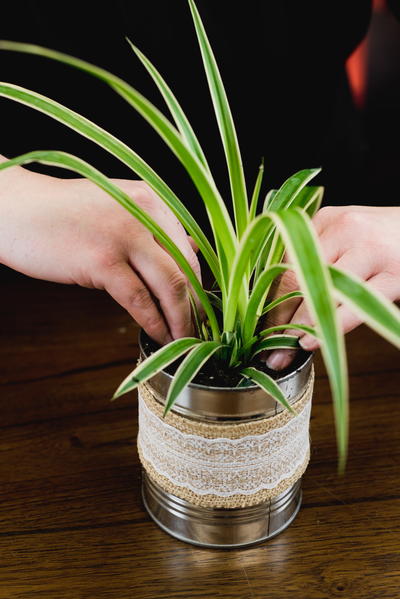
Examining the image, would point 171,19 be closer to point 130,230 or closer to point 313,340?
point 130,230

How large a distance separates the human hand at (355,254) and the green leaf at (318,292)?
0.18 m

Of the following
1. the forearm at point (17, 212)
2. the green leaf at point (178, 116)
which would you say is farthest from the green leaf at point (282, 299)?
the forearm at point (17, 212)

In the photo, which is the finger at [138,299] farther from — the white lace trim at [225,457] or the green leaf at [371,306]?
the green leaf at [371,306]

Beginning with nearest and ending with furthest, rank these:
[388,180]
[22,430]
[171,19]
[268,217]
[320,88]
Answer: [268,217]
[22,430]
[171,19]
[320,88]
[388,180]

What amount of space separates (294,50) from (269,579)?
0.78 m

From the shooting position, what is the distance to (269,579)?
48 cm

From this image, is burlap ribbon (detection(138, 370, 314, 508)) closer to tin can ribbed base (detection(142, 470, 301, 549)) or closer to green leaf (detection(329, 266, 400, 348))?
tin can ribbed base (detection(142, 470, 301, 549))

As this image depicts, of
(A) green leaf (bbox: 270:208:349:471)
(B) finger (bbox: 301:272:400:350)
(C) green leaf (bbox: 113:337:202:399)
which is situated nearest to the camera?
(A) green leaf (bbox: 270:208:349:471)

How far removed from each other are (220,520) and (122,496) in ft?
0.32

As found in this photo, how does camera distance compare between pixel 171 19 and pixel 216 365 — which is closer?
pixel 216 365

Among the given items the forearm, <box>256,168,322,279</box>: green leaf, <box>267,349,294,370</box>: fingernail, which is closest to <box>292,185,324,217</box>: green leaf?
<box>256,168,322,279</box>: green leaf

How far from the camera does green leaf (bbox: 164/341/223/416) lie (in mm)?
393

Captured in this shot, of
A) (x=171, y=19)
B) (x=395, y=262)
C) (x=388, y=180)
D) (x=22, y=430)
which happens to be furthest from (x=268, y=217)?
(x=388, y=180)

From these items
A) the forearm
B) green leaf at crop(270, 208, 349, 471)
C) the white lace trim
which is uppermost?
green leaf at crop(270, 208, 349, 471)
